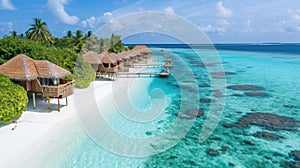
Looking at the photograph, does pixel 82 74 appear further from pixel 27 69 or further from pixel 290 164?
pixel 290 164

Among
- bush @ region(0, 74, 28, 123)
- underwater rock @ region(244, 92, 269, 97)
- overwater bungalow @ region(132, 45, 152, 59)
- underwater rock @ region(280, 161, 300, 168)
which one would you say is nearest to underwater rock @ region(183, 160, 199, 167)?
underwater rock @ region(280, 161, 300, 168)

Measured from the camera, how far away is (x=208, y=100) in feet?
64.1

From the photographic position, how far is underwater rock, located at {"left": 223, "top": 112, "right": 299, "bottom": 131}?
13.7 meters

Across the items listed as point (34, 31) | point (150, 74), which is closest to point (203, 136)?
point (150, 74)

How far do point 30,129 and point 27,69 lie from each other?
4446mm

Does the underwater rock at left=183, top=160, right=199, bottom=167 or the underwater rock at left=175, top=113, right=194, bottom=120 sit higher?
the underwater rock at left=175, top=113, right=194, bottom=120

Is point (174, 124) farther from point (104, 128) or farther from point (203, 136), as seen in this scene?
point (104, 128)

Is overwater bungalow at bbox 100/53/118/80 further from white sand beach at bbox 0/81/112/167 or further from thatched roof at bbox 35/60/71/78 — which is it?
thatched roof at bbox 35/60/71/78

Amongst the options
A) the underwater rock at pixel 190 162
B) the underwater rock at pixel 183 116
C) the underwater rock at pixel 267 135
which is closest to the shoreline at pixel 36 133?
the underwater rock at pixel 190 162

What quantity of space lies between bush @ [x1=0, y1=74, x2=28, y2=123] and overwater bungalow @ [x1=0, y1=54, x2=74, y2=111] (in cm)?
154

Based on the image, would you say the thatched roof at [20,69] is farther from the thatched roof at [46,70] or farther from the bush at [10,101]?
the bush at [10,101]

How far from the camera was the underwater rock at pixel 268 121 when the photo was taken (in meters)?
13.7

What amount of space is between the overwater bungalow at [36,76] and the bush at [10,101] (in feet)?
5.07

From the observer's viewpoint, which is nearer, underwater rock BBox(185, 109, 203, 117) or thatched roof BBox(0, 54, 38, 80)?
thatched roof BBox(0, 54, 38, 80)
